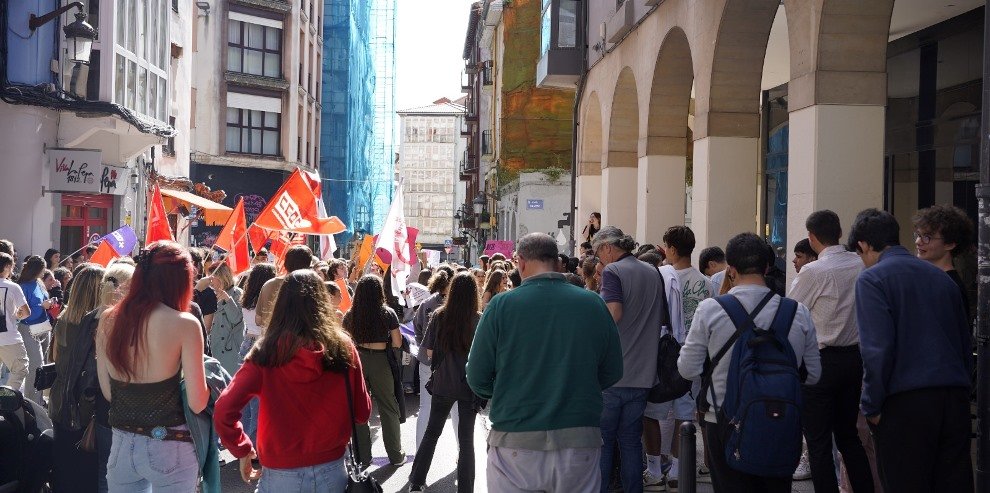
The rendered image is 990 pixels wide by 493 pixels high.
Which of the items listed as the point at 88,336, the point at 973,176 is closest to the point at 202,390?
the point at 88,336

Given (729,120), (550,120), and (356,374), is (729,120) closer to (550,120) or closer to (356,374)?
(356,374)

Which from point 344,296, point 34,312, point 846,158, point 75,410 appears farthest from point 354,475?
point 344,296

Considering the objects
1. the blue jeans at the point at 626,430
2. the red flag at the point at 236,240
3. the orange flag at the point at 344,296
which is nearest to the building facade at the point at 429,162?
the red flag at the point at 236,240

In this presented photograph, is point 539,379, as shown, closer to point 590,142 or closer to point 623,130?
point 623,130

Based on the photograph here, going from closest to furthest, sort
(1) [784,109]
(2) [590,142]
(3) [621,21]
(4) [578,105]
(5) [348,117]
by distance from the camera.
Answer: (3) [621,21], (1) [784,109], (2) [590,142], (4) [578,105], (5) [348,117]

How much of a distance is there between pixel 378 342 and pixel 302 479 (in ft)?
14.1

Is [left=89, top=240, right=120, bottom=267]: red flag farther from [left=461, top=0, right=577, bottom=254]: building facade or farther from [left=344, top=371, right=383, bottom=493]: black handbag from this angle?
[left=461, top=0, right=577, bottom=254]: building facade

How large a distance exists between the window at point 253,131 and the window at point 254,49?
1.67 metres

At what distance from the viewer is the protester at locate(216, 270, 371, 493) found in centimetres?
487

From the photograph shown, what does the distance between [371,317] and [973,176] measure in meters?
8.29

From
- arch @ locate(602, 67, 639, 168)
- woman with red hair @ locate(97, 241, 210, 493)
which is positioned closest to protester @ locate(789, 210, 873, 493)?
woman with red hair @ locate(97, 241, 210, 493)

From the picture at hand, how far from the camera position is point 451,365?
8141mm

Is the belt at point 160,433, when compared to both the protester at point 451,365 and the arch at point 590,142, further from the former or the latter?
the arch at point 590,142

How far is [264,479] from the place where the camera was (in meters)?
4.93
